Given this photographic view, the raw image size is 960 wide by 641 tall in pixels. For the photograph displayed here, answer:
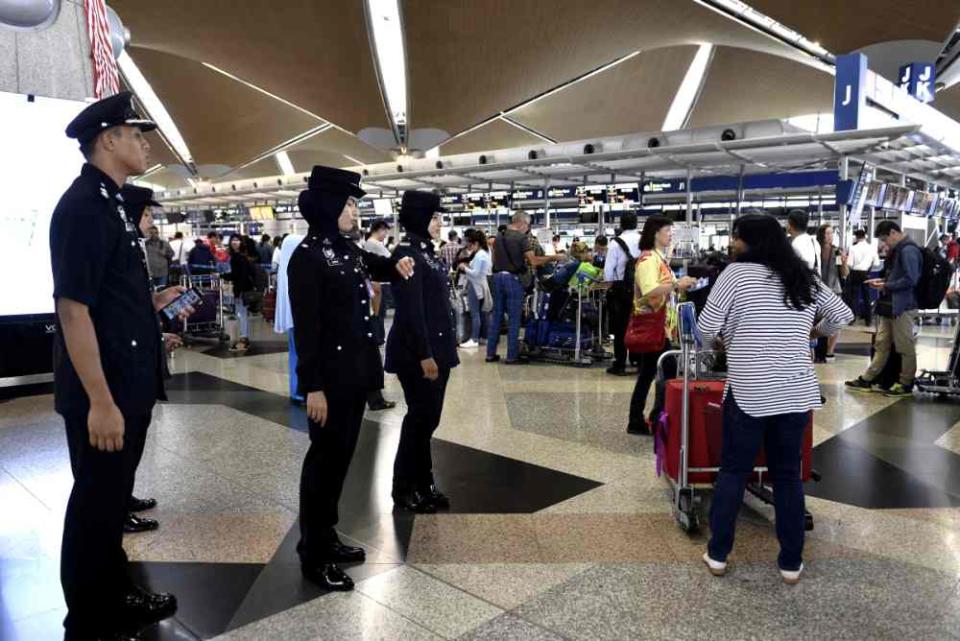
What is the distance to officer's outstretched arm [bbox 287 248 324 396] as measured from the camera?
2775 mm

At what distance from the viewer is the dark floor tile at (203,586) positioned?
2.70m

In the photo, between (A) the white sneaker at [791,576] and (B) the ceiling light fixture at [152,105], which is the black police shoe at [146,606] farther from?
(B) the ceiling light fixture at [152,105]

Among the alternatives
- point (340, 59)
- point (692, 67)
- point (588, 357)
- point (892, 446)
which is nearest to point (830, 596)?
point (892, 446)

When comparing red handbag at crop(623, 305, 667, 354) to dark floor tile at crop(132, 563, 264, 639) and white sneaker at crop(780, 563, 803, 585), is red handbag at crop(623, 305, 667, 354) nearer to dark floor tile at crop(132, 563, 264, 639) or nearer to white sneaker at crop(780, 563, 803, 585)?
white sneaker at crop(780, 563, 803, 585)

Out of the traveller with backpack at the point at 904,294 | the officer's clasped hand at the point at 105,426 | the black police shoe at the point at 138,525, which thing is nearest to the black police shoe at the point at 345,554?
the black police shoe at the point at 138,525

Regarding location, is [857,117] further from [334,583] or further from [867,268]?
[334,583]

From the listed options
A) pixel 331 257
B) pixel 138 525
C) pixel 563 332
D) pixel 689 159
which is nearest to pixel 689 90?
pixel 689 159

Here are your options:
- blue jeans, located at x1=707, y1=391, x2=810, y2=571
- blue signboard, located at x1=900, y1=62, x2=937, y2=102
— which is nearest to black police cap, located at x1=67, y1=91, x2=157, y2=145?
blue jeans, located at x1=707, y1=391, x2=810, y2=571

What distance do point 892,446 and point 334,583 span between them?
4.49 metres

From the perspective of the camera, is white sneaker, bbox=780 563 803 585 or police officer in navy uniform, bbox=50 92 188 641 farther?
white sneaker, bbox=780 563 803 585

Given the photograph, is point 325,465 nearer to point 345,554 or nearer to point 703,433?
point 345,554

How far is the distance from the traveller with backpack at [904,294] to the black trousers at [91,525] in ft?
23.5

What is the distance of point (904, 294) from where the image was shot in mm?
7016

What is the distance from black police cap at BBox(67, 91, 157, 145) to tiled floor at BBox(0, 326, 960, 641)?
74.4 inches
